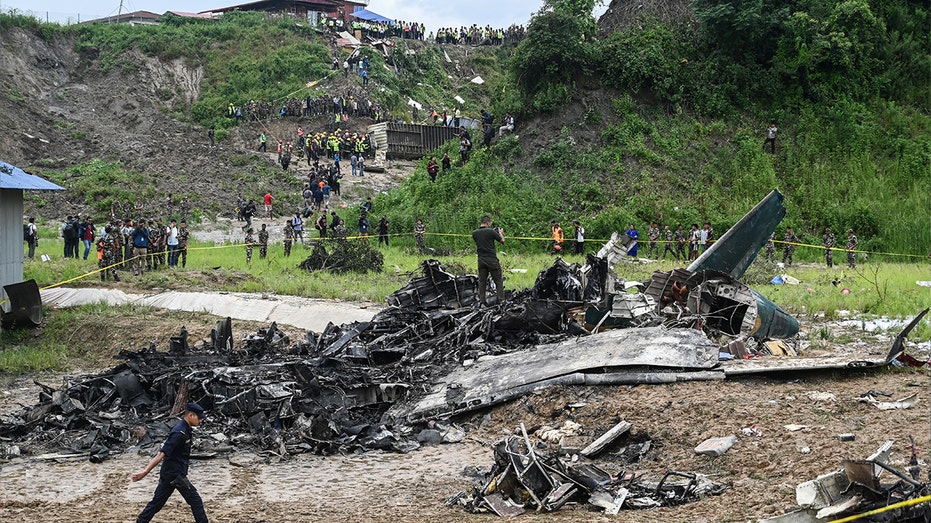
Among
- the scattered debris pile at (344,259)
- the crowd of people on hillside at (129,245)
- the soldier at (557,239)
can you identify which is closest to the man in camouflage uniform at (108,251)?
the crowd of people on hillside at (129,245)

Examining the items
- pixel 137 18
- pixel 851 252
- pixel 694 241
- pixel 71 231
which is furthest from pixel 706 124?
pixel 137 18

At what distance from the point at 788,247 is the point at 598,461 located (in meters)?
18.0

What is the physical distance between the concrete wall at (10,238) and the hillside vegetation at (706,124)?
13.0 meters

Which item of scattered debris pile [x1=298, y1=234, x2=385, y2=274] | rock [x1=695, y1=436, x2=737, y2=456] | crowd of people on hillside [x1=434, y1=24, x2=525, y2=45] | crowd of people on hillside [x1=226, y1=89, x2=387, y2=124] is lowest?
rock [x1=695, y1=436, x2=737, y2=456]

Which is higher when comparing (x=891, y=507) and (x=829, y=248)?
(x=829, y=248)

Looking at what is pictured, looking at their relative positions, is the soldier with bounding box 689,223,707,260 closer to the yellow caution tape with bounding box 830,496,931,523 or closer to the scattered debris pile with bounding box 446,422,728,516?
the scattered debris pile with bounding box 446,422,728,516

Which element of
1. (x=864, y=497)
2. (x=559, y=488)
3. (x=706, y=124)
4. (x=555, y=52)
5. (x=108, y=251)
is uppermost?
(x=555, y=52)

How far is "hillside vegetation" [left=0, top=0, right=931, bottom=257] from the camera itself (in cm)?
3034

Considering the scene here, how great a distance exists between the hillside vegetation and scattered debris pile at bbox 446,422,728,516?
20.6 metres

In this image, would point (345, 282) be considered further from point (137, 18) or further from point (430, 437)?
point (137, 18)

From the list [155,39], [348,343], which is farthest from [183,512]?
[155,39]

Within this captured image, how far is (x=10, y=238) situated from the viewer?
2012cm

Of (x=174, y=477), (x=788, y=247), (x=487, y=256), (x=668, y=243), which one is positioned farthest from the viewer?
(x=668, y=243)

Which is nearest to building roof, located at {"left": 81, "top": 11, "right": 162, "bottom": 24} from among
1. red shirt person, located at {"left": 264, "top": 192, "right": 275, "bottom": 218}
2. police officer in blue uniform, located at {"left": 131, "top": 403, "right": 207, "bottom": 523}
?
red shirt person, located at {"left": 264, "top": 192, "right": 275, "bottom": 218}
